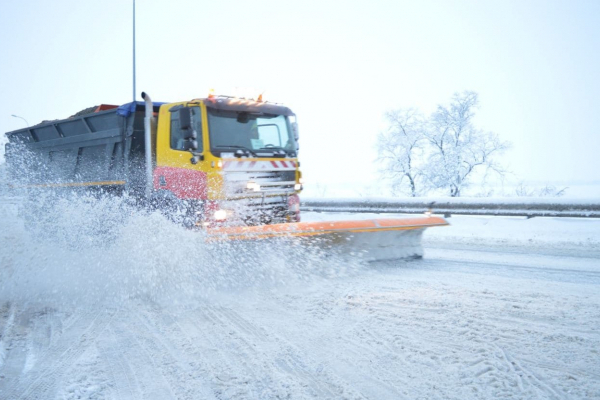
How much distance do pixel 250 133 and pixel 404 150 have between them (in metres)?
13.1

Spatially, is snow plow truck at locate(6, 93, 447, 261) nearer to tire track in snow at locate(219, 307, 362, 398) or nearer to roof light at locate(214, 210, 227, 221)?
roof light at locate(214, 210, 227, 221)

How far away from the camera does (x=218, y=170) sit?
5484 millimetres

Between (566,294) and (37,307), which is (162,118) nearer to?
(37,307)

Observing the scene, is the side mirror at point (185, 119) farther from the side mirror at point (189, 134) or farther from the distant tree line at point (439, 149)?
the distant tree line at point (439, 149)

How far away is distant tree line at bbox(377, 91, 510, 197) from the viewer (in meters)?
17.2

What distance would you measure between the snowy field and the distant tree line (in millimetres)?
11103

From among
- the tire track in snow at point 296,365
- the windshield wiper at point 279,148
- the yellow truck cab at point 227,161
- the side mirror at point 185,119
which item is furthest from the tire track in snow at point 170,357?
the windshield wiper at point 279,148

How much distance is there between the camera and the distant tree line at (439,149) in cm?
1725

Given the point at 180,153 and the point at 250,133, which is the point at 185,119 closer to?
the point at 180,153

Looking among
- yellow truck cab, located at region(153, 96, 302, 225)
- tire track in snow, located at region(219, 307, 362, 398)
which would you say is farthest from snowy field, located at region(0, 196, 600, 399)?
yellow truck cab, located at region(153, 96, 302, 225)

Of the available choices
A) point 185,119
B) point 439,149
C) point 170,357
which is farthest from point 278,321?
point 439,149

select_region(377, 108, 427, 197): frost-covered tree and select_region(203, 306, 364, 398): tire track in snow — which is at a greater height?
select_region(377, 108, 427, 197): frost-covered tree

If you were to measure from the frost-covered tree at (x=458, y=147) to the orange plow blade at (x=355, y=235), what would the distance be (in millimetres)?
11551

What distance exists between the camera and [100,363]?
2709 millimetres
